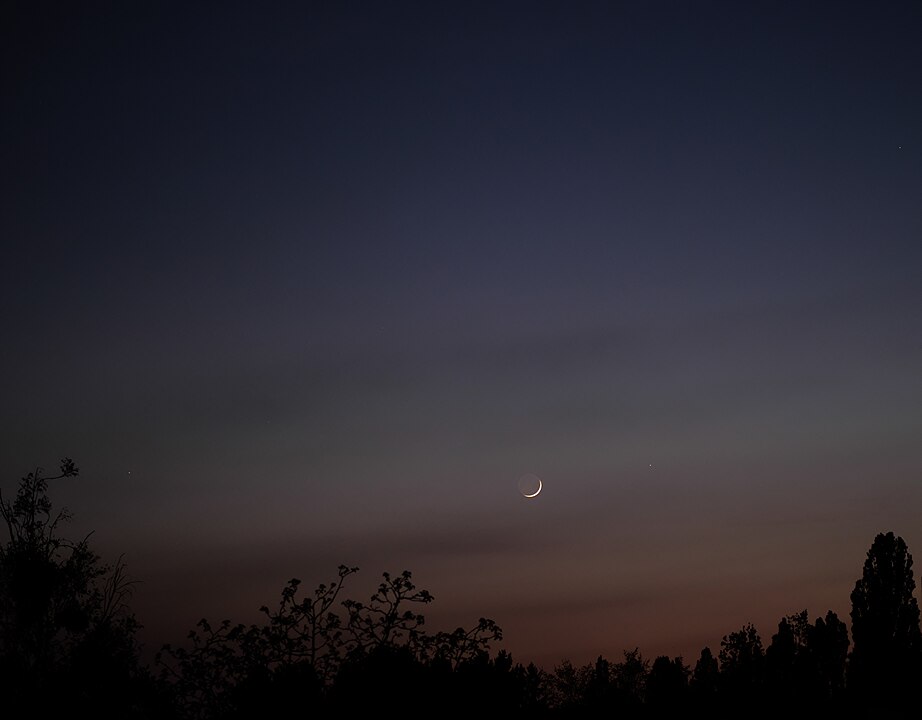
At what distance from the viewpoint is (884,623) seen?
231 feet

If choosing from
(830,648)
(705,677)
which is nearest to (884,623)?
(830,648)

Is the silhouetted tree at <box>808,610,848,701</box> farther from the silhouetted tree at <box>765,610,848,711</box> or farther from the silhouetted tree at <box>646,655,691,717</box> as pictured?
the silhouetted tree at <box>646,655,691,717</box>

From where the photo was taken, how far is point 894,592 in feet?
233

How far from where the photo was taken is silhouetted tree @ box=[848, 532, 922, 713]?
6756 centimetres

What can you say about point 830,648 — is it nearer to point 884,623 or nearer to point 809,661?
point 809,661

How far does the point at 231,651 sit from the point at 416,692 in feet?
32.8

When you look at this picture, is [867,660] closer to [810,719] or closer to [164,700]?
[810,719]

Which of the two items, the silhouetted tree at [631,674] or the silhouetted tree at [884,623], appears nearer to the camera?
the silhouetted tree at [884,623]

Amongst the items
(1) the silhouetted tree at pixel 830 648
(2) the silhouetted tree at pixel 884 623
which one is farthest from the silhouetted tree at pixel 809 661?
(2) the silhouetted tree at pixel 884 623

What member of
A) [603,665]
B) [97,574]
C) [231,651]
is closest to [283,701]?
[231,651]

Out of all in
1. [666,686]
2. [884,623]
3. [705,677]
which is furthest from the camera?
[705,677]

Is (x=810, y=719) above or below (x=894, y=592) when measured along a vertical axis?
below

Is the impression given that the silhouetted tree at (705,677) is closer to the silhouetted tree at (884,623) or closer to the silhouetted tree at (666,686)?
the silhouetted tree at (666,686)

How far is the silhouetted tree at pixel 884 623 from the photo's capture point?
67.6 m
